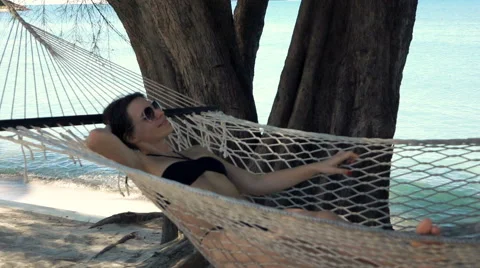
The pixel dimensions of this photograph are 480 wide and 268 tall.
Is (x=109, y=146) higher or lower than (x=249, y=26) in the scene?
lower

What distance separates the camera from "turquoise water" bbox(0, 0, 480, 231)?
18.4ft

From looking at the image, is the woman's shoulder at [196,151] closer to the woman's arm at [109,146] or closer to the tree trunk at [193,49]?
the woman's arm at [109,146]

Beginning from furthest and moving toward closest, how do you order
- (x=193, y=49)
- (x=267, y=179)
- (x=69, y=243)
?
(x=69, y=243) < (x=193, y=49) < (x=267, y=179)

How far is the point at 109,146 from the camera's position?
1.87 metres

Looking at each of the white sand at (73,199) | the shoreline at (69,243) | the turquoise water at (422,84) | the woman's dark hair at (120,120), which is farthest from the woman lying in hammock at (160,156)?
the white sand at (73,199)

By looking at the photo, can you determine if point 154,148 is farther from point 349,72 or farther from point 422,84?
point 422,84

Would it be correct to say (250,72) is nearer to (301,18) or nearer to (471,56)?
(301,18)

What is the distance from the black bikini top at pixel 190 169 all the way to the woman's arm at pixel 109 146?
4.2 inches

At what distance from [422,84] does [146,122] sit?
10.7 metres

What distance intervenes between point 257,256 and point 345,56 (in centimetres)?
120

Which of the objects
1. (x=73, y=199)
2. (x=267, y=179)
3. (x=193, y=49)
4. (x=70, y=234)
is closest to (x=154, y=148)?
(x=267, y=179)

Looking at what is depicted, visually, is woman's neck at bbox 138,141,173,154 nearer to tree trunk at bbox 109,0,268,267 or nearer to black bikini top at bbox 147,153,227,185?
black bikini top at bbox 147,153,227,185

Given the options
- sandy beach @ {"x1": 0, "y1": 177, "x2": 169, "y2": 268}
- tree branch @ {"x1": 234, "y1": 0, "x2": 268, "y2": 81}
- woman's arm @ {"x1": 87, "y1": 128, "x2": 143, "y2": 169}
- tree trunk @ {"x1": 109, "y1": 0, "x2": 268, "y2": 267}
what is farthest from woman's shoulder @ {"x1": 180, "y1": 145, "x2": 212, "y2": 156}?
tree branch @ {"x1": 234, "y1": 0, "x2": 268, "y2": 81}

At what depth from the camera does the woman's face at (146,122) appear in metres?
1.99
